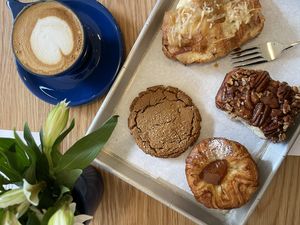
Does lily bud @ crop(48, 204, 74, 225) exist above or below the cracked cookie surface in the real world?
above

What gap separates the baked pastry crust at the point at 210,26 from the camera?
100 cm

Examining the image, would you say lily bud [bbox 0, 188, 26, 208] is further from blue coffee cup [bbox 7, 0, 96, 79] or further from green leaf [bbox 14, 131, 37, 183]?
blue coffee cup [bbox 7, 0, 96, 79]

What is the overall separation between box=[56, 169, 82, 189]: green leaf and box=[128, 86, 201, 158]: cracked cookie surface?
29 centimetres

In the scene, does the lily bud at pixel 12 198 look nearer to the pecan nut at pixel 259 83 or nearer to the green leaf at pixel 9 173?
the green leaf at pixel 9 173

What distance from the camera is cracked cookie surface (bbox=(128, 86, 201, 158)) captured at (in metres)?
1.04

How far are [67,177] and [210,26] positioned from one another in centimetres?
46

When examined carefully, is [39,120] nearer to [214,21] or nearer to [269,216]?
[214,21]

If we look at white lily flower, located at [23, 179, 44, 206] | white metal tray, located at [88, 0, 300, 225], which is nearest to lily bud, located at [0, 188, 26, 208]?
white lily flower, located at [23, 179, 44, 206]

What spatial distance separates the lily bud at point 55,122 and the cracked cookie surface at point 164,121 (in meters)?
0.33

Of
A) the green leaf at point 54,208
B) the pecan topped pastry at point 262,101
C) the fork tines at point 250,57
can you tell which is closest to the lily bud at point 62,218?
the green leaf at point 54,208

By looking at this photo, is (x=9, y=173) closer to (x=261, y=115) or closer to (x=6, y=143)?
(x=6, y=143)

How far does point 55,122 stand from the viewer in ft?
2.40

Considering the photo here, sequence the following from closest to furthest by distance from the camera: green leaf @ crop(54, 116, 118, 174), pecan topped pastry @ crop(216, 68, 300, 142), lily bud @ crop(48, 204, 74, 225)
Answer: lily bud @ crop(48, 204, 74, 225)
green leaf @ crop(54, 116, 118, 174)
pecan topped pastry @ crop(216, 68, 300, 142)

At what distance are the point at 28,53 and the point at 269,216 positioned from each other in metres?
0.64
